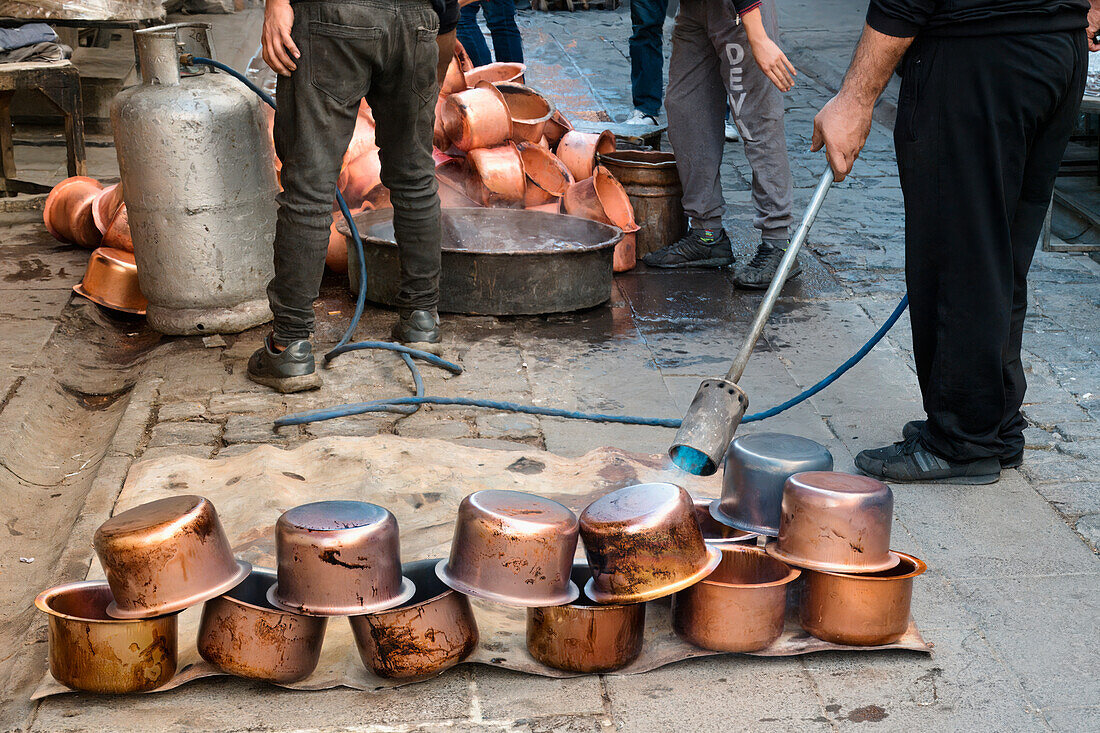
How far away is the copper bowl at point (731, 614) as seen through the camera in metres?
2.31

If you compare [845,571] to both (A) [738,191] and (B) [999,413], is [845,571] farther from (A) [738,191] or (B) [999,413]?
(A) [738,191]

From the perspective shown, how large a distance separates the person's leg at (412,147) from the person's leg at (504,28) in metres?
3.70

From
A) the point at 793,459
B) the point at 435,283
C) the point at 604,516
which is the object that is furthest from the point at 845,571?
the point at 435,283

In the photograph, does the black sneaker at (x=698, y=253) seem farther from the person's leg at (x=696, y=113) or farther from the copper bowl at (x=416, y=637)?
the copper bowl at (x=416, y=637)

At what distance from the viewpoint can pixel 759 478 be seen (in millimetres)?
2553

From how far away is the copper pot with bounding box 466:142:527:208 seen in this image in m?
5.16

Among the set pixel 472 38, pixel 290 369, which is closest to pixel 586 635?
pixel 290 369

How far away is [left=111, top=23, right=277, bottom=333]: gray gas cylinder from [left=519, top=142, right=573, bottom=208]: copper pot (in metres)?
1.43

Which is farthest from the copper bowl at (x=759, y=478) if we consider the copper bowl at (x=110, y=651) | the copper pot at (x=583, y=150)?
the copper pot at (x=583, y=150)

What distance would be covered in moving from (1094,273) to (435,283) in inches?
130

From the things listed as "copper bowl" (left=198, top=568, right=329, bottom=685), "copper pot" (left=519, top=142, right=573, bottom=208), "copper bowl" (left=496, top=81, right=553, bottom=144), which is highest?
"copper bowl" (left=496, top=81, right=553, bottom=144)

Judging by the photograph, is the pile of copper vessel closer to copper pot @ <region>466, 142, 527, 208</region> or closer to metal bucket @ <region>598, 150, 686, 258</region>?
copper pot @ <region>466, 142, 527, 208</region>

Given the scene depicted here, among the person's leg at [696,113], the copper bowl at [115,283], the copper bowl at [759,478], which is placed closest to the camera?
the copper bowl at [759,478]

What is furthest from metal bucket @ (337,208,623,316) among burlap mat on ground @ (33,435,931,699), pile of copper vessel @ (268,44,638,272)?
burlap mat on ground @ (33,435,931,699)
